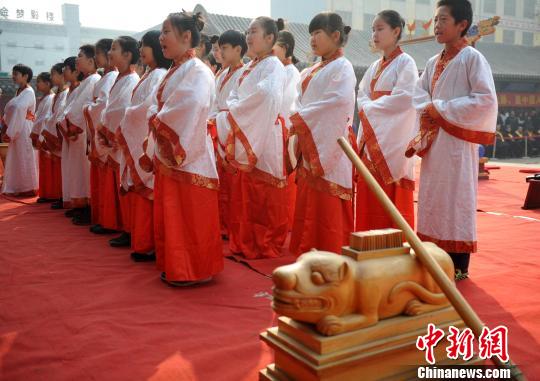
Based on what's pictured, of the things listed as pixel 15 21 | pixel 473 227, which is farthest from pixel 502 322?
pixel 15 21

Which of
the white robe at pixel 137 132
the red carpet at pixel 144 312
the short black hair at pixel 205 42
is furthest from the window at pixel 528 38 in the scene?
the white robe at pixel 137 132

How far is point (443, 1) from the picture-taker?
3381 mm

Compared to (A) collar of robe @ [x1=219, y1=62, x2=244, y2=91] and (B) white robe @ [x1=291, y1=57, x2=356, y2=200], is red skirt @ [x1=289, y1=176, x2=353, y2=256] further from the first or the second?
(A) collar of robe @ [x1=219, y1=62, x2=244, y2=91]

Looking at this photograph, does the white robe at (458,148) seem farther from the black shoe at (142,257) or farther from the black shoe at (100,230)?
the black shoe at (100,230)

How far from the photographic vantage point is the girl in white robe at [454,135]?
325 centimetres

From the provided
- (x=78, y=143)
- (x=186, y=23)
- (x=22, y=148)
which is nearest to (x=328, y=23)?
(x=186, y=23)

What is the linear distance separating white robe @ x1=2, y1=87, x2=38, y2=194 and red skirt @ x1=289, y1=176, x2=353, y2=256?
5.58 meters

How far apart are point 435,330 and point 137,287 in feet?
7.11

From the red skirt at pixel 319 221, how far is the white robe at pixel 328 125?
0.09 metres

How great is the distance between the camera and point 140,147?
13.6ft

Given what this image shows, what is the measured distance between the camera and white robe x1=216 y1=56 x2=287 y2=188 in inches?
162

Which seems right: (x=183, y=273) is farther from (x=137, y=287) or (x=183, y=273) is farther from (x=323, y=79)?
(x=323, y=79)

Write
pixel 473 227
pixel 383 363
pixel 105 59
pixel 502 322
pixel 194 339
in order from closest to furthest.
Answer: pixel 383 363 → pixel 194 339 → pixel 502 322 → pixel 473 227 → pixel 105 59

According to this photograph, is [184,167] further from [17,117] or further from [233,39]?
[17,117]
